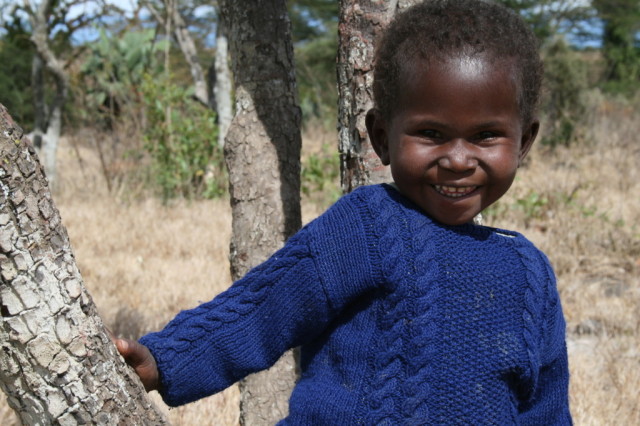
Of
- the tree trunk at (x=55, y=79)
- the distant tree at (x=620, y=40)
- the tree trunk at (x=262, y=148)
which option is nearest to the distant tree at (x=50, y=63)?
the tree trunk at (x=55, y=79)

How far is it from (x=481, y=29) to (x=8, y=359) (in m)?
1.05

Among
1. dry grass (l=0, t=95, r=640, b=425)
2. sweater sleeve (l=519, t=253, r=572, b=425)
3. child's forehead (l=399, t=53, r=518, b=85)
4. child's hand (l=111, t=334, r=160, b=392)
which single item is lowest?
dry grass (l=0, t=95, r=640, b=425)

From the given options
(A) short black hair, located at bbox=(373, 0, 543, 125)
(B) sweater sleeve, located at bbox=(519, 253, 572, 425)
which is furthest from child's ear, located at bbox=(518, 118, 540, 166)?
(B) sweater sleeve, located at bbox=(519, 253, 572, 425)

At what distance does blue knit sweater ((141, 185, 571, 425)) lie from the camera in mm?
1363

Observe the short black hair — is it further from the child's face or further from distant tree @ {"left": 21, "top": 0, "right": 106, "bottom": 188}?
distant tree @ {"left": 21, "top": 0, "right": 106, "bottom": 188}

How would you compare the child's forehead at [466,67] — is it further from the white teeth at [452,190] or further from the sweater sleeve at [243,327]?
the sweater sleeve at [243,327]

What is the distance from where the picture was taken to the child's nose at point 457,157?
53.4 inches

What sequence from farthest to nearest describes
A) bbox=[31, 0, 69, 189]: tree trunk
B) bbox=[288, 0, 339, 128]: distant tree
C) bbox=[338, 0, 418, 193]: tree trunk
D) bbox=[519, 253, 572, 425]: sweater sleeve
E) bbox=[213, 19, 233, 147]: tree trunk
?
1. bbox=[288, 0, 339, 128]: distant tree
2. bbox=[213, 19, 233, 147]: tree trunk
3. bbox=[31, 0, 69, 189]: tree trunk
4. bbox=[338, 0, 418, 193]: tree trunk
5. bbox=[519, 253, 572, 425]: sweater sleeve

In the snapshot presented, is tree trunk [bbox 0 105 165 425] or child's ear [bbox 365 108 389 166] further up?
child's ear [bbox 365 108 389 166]

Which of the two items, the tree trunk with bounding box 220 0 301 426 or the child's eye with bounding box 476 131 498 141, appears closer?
the child's eye with bounding box 476 131 498 141

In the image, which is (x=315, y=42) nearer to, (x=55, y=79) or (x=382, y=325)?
(x=55, y=79)

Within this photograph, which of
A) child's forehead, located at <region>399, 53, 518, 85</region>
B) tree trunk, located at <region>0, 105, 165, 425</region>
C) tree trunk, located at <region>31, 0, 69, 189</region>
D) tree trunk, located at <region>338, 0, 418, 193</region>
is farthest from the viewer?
tree trunk, located at <region>31, 0, 69, 189</region>

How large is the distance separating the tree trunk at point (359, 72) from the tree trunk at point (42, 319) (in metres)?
1.03

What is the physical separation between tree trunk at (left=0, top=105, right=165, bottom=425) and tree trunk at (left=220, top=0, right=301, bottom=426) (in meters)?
1.15
